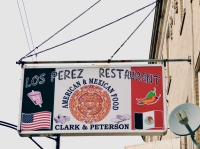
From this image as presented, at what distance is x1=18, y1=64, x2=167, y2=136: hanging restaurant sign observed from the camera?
1365 centimetres

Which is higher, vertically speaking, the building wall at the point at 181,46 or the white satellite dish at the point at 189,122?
the building wall at the point at 181,46

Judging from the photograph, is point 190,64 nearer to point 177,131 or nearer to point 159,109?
point 159,109

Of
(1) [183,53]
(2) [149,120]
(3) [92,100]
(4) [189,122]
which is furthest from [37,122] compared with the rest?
(1) [183,53]

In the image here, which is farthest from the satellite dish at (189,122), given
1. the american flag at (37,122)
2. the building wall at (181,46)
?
the american flag at (37,122)

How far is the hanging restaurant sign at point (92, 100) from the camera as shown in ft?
44.8

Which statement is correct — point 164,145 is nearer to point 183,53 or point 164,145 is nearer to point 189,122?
point 183,53

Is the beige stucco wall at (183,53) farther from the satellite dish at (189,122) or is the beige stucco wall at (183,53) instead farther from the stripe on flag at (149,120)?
the satellite dish at (189,122)

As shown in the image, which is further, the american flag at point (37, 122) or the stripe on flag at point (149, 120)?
the american flag at point (37, 122)

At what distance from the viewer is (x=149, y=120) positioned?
44.6 ft

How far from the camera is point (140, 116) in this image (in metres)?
13.7

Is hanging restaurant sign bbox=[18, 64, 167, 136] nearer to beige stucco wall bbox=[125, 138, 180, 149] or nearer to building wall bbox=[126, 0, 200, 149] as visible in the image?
building wall bbox=[126, 0, 200, 149]

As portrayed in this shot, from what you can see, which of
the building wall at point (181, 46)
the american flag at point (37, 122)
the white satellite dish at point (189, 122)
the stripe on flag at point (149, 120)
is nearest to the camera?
the white satellite dish at point (189, 122)

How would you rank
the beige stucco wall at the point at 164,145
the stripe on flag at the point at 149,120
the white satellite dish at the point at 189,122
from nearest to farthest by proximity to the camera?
1. the white satellite dish at the point at 189,122
2. the stripe on flag at the point at 149,120
3. the beige stucco wall at the point at 164,145

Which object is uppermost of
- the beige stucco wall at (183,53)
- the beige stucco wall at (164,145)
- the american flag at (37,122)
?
the beige stucco wall at (183,53)
